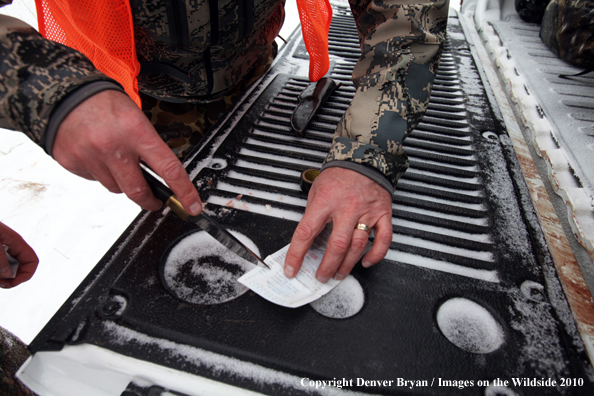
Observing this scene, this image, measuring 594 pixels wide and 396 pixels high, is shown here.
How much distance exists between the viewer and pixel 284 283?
2.38 ft

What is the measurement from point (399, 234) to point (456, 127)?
2.22ft

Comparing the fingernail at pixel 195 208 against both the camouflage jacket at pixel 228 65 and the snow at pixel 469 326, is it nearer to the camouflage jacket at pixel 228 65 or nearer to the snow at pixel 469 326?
the camouflage jacket at pixel 228 65

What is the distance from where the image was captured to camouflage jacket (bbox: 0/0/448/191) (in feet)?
1.98

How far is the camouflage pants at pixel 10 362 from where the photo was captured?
0.69m

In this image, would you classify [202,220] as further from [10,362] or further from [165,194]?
[10,362]

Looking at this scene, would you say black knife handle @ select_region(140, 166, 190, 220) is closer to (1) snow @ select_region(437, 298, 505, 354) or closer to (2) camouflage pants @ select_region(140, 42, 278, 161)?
(1) snow @ select_region(437, 298, 505, 354)

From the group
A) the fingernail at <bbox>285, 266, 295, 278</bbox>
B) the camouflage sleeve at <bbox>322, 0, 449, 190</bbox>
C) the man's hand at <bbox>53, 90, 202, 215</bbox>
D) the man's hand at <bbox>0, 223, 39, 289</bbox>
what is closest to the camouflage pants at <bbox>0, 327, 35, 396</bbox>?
the man's hand at <bbox>0, 223, 39, 289</bbox>

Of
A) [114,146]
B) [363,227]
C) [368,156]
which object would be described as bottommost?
[363,227]

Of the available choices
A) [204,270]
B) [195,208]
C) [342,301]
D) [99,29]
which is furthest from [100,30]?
[342,301]

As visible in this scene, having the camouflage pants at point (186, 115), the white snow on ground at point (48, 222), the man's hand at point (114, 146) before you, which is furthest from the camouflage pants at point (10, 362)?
the camouflage pants at point (186, 115)

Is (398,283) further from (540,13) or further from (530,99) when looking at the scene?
(540,13)

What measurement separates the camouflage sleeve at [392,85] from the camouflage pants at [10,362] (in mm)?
863

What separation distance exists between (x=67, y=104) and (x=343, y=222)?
0.61 metres

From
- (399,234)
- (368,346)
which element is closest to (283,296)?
(368,346)
